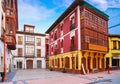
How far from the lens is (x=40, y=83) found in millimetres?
14000

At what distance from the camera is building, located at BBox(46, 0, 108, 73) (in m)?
23.0

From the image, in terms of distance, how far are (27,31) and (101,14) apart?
27.8m

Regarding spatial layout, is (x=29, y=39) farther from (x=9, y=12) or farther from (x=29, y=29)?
(x=9, y=12)

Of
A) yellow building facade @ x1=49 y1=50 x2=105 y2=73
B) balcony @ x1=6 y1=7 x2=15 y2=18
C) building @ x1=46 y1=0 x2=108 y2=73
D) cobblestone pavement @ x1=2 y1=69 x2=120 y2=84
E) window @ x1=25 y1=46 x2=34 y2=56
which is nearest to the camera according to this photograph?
cobblestone pavement @ x1=2 y1=69 x2=120 y2=84

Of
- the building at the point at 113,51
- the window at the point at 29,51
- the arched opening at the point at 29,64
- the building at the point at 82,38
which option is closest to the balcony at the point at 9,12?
the building at the point at 82,38

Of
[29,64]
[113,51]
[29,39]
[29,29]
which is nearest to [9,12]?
[113,51]

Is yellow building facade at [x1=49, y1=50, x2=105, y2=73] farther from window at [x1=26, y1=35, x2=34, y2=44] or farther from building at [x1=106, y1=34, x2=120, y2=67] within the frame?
window at [x1=26, y1=35, x2=34, y2=44]

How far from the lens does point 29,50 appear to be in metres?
49.4

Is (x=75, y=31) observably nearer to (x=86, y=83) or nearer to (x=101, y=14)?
(x=101, y=14)

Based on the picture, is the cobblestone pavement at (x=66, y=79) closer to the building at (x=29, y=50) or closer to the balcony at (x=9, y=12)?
the balcony at (x=9, y=12)

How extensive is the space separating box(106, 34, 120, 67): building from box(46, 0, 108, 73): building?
3467 mm

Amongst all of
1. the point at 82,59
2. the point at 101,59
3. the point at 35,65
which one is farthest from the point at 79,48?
the point at 35,65

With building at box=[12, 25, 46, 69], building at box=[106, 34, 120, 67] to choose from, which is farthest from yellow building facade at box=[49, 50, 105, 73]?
building at box=[12, 25, 46, 69]

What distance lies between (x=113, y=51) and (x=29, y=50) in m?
25.3
